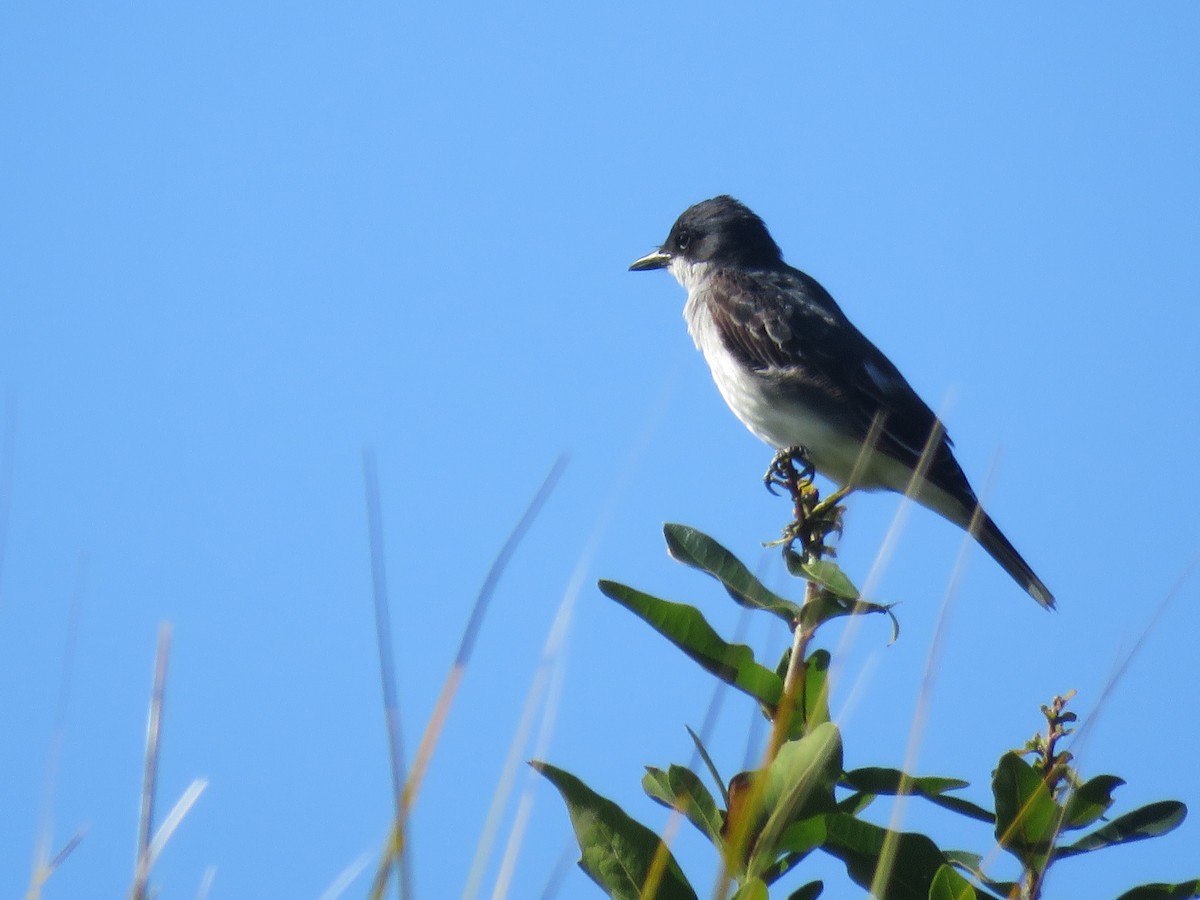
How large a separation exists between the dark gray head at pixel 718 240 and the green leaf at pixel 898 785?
6.99 m

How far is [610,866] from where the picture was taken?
214 centimetres

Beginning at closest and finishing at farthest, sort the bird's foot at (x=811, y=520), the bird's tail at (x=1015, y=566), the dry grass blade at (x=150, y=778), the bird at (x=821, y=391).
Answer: the dry grass blade at (x=150, y=778)
the bird's foot at (x=811, y=520)
the bird's tail at (x=1015, y=566)
the bird at (x=821, y=391)

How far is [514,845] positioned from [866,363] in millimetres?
6251

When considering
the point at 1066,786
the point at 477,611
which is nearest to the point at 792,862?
the point at 1066,786

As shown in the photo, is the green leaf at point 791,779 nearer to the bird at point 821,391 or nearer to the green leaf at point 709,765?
the green leaf at point 709,765

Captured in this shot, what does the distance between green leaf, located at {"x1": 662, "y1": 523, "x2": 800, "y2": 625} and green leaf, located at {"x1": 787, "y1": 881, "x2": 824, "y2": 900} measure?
0.53 m

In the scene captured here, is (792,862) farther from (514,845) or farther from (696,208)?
(696,208)

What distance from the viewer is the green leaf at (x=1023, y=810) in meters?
2.21

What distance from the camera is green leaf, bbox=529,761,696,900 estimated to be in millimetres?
2123

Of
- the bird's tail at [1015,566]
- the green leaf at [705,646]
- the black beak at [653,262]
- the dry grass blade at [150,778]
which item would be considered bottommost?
the dry grass blade at [150,778]

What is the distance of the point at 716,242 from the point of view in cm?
941

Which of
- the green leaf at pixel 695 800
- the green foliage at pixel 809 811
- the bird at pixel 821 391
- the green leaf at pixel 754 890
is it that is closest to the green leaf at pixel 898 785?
the green foliage at pixel 809 811

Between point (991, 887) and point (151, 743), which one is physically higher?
point (991, 887)

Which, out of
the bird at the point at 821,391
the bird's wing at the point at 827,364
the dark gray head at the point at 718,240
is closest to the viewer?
the bird at the point at 821,391
